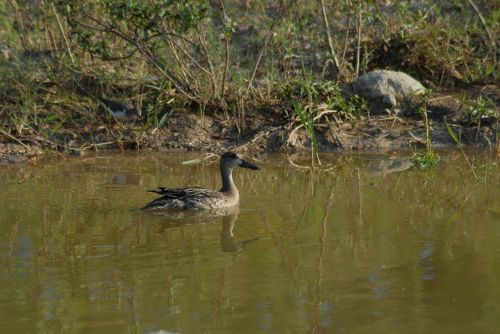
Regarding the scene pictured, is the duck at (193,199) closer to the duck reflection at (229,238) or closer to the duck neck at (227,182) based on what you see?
the duck neck at (227,182)

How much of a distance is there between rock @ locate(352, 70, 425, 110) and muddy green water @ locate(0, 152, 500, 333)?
243cm

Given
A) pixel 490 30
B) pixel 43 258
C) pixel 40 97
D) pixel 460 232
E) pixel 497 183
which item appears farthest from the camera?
pixel 490 30

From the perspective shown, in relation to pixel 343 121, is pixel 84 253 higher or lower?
lower

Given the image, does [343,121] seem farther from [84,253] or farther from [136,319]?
[136,319]

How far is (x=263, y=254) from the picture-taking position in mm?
7820

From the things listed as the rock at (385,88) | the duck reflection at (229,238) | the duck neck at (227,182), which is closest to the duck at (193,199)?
the duck neck at (227,182)

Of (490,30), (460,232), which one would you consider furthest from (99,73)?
(460,232)

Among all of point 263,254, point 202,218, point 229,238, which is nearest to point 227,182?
point 202,218

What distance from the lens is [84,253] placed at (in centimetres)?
785

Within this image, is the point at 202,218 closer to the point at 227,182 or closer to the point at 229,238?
the point at 227,182

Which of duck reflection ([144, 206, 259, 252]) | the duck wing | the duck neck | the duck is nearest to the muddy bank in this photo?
the duck neck

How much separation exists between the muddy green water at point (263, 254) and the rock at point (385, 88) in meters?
2.43

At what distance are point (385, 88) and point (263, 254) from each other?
6612mm

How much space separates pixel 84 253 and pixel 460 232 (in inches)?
130
